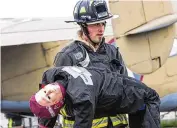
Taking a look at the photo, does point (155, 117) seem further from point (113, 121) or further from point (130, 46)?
point (130, 46)

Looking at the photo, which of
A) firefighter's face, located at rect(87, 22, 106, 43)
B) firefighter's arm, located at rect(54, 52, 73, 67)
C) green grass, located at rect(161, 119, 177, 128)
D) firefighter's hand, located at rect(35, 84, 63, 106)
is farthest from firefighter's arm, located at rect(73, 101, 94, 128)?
green grass, located at rect(161, 119, 177, 128)

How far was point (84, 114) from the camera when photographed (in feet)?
5.99

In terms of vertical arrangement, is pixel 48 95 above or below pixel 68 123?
above

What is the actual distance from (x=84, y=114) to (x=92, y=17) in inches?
26.0

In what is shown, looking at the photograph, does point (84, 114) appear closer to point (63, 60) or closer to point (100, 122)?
point (100, 122)

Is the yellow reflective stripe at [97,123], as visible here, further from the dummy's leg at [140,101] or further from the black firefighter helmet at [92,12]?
the black firefighter helmet at [92,12]

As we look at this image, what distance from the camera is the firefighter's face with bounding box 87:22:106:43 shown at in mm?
2365

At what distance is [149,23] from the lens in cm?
796

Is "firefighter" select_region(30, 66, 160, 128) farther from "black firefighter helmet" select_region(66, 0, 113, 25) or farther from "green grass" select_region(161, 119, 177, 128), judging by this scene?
"green grass" select_region(161, 119, 177, 128)

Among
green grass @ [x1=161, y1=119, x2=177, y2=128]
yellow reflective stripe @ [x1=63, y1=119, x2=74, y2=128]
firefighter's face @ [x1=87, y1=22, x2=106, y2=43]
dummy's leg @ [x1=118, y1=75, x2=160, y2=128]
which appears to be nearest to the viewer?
dummy's leg @ [x1=118, y1=75, x2=160, y2=128]

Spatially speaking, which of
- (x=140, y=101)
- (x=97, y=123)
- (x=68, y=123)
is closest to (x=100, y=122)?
(x=97, y=123)

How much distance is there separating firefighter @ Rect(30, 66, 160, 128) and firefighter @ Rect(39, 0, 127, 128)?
132mm

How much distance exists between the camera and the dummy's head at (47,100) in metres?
1.79

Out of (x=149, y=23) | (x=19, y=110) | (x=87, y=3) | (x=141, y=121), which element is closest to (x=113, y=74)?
(x=141, y=121)
